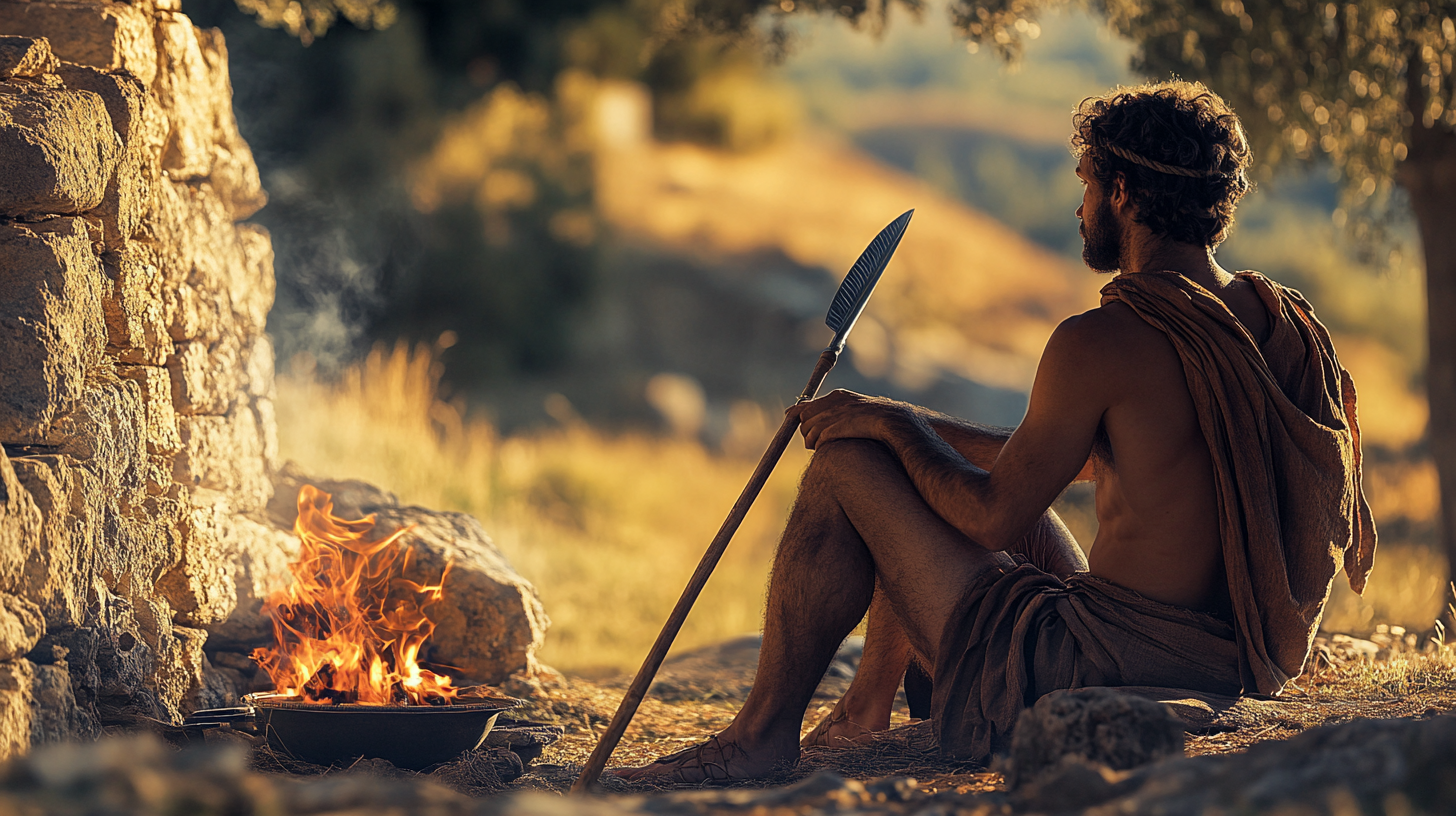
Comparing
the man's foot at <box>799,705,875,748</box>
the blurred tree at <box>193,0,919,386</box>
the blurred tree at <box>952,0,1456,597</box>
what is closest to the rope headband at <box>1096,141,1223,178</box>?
the man's foot at <box>799,705,875,748</box>

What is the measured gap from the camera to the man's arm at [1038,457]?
8.68ft

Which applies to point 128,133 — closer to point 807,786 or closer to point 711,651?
point 807,786

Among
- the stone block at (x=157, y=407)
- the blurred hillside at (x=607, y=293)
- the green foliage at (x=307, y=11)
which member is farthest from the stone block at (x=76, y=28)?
the blurred hillside at (x=607, y=293)

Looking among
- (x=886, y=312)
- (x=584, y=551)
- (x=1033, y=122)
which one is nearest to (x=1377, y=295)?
(x=886, y=312)

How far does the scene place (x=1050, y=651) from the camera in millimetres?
2848

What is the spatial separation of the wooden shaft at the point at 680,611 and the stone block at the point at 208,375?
1624 millimetres

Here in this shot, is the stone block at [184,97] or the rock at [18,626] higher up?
the stone block at [184,97]

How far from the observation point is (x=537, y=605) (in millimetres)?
4336

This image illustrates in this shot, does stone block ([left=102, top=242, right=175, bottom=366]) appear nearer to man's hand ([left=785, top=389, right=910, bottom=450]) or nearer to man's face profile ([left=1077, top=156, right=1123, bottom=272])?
man's hand ([left=785, top=389, right=910, bottom=450])

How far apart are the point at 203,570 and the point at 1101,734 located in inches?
99.7

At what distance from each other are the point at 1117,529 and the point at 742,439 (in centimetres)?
1287

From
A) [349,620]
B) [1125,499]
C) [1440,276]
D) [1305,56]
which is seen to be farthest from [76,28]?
[1440,276]

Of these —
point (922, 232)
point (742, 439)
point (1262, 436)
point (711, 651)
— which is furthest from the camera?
point (922, 232)

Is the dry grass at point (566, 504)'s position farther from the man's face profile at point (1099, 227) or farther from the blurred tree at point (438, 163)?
the man's face profile at point (1099, 227)
